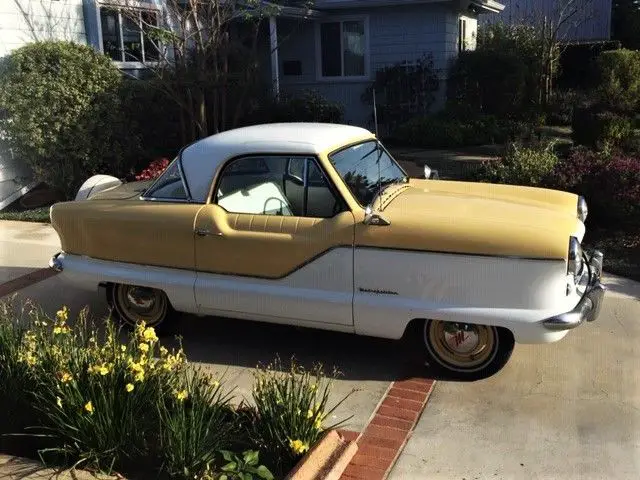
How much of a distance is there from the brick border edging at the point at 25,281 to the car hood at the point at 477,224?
12.8ft

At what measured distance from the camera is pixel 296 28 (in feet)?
55.7

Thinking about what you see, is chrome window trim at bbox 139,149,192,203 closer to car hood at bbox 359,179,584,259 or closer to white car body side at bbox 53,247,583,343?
white car body side at bbox 53,247,583,343

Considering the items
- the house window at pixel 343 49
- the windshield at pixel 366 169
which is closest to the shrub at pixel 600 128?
the house window at pixel 343 49

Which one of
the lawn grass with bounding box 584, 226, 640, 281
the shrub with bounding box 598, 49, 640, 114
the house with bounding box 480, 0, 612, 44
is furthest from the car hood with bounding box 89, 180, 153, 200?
the house with bounding box 480, 0, 612, 44

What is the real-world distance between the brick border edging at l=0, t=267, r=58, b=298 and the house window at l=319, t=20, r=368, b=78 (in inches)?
445

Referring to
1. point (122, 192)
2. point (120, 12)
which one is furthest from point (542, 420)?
point (120, 12)

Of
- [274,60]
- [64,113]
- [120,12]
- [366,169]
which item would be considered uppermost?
[120,12]

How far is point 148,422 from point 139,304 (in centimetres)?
202

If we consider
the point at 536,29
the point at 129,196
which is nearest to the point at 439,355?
the point at 129,196

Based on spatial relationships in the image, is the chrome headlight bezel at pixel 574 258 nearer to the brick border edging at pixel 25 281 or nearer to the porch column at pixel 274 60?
the brick border edging at pixel 25 281

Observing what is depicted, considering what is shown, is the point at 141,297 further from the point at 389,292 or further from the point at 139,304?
the point at 389,292

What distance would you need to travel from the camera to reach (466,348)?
441cm

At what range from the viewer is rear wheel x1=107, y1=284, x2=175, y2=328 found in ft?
17.0

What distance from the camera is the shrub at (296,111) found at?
43.7ft
